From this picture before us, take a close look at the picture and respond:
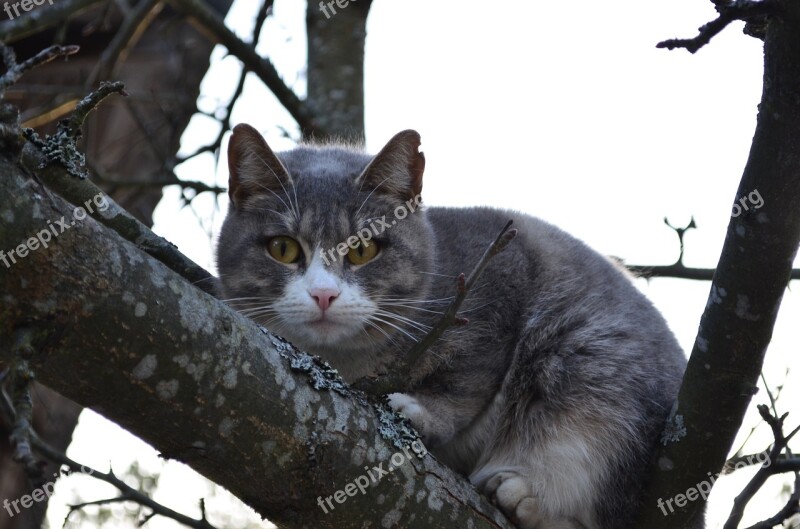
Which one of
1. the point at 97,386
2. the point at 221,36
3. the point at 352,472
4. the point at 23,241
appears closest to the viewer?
the point at 23,241

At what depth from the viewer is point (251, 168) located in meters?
3.71

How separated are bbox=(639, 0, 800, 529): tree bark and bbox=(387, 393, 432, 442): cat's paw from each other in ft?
2.61

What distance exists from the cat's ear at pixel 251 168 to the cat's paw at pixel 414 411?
1097 millimetres

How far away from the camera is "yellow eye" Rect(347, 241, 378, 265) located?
11.4ft

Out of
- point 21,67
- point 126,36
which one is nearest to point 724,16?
point 21,67

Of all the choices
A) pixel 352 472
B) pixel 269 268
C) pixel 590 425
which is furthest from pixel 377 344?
pixel 352 472

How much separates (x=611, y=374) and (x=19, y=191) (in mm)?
2306

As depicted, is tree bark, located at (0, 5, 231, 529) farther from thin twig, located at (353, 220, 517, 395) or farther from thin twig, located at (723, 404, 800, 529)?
thin twig, located at (723, 404, 800, 529)

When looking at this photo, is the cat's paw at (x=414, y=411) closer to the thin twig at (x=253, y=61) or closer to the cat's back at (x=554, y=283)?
the cat's back at (x=554, y=283)

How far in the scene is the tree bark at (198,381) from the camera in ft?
5.70

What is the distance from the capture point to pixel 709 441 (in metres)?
2.65

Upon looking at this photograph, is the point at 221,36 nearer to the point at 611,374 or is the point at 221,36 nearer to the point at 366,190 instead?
the point at 366,190

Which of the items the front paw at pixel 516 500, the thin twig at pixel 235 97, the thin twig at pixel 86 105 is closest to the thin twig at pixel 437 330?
the front paw at pixel 516 500

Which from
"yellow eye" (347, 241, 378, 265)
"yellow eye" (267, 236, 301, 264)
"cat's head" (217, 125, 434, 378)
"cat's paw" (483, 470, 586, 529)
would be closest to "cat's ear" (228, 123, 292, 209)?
"cat's head" (217, 125, 434, 378)
